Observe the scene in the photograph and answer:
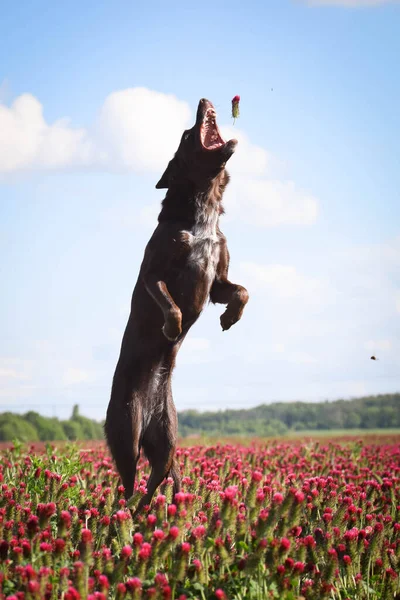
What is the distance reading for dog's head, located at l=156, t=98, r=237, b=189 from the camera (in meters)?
5.31

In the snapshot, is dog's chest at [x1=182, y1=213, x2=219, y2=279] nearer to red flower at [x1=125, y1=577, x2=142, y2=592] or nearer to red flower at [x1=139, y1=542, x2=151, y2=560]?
red flower at [x1=139, y1=542, x2=151, y2=560]

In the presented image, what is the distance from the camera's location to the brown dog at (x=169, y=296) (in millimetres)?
5172

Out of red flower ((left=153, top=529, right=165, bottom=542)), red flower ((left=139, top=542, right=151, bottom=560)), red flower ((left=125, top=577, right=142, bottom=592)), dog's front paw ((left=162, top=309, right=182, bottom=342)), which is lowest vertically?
red flower ((left=125, top=577, right=142, bottom=592))

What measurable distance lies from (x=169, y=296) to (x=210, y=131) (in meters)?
1.37

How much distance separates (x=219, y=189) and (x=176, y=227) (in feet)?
1.75

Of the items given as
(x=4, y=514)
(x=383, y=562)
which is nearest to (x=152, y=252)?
(x=4, y=514)

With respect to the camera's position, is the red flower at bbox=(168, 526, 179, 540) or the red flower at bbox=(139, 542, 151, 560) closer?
the red flower at bbox=(139, 542, 151, 560)

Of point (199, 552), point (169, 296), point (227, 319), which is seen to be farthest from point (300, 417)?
point (199, 552)

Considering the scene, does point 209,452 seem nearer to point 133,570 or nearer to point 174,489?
point 174,489

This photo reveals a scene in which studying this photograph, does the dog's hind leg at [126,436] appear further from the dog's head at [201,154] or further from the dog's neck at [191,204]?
the dog's head at [201,154]

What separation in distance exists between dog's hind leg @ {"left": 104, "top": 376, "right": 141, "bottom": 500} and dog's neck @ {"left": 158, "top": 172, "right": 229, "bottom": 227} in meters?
1.34

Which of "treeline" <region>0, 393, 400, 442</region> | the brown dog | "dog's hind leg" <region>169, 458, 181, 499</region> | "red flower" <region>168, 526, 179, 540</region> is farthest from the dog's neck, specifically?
"treeline" <region>0, 393, 400, 442</region>

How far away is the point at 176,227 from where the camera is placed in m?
5.29

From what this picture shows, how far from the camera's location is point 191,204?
539cm
